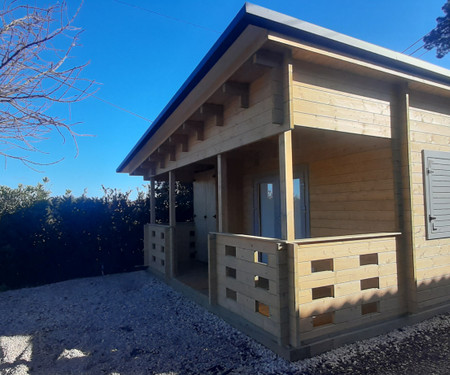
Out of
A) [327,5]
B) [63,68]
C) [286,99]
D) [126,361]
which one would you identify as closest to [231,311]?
[126,361]

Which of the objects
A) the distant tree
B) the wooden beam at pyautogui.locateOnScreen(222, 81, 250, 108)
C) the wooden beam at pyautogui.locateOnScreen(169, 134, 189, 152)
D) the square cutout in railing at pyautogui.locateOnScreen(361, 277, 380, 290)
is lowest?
the square cutout in railing at pyautogui.locateOnScreen(361, 277, 380, 290)

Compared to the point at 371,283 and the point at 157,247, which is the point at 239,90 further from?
the point at 157,247

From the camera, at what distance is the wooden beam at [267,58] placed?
2904mm

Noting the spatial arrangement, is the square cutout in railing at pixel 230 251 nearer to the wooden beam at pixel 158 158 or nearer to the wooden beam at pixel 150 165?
the wooden beam at pixel 158 158

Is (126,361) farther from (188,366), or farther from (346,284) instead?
(346,284)

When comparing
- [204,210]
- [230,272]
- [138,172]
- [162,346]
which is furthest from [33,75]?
[138,172]

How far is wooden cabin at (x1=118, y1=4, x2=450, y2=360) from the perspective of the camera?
9.56ft

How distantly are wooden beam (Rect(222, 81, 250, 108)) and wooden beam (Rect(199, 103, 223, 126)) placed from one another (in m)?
0.64

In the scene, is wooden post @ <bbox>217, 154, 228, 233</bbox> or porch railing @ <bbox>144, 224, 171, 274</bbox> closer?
wooden post @ <bbox>217, 154, 228, 233</bbox>

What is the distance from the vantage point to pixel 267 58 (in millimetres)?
2969

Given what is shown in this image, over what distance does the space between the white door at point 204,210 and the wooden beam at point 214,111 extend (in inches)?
121

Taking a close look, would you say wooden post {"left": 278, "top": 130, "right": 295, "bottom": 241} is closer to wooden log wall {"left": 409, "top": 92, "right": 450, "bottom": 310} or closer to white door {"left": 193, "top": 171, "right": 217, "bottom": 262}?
wooden log wall {"left": 409, "top": 92, "right": 450, "bottom": 310}

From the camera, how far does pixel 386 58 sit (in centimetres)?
326

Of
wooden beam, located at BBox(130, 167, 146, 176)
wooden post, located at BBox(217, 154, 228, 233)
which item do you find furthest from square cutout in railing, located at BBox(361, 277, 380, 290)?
wooden beam, located at BBox(130, 167, 146, 176)
